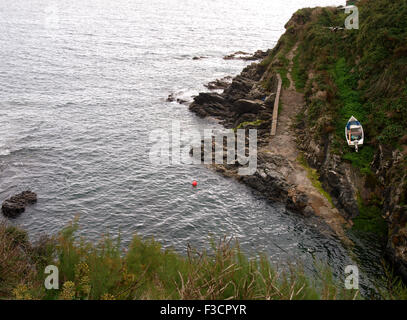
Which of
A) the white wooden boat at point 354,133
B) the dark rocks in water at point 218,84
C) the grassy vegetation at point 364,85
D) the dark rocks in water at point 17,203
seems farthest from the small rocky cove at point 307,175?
the dark rocks in water at point 218,84

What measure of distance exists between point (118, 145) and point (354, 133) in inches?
926

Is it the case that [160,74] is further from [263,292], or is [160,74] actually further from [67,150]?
[263,292]

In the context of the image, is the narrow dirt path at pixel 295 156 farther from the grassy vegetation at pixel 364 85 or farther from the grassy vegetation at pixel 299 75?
the grassy vegetation at pixel 364 85

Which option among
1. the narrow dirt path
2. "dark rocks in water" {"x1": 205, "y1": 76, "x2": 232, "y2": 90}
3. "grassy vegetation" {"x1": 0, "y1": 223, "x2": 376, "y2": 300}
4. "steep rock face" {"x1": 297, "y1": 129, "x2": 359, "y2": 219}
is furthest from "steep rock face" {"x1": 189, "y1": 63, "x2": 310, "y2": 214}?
"grassy vegetation" {"x1": 0, "y1": 223, "x2": 376, "y2": 300}

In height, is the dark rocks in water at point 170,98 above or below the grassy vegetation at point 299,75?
below

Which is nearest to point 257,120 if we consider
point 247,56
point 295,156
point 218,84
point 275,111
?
point 275,111

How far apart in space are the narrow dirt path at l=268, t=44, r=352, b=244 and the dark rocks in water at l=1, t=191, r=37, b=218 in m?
20.1

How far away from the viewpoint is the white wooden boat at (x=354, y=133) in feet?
89.9

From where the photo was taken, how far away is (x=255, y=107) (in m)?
40.7

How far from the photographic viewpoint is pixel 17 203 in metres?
26.8

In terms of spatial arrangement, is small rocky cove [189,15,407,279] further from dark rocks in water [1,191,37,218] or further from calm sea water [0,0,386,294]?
dark rocks in water [1,191,37,218]

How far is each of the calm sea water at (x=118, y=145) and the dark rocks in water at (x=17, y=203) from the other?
1.69ft

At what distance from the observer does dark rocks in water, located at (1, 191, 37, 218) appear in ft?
85.4

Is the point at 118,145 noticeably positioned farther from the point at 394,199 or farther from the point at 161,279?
the point at 161,279
